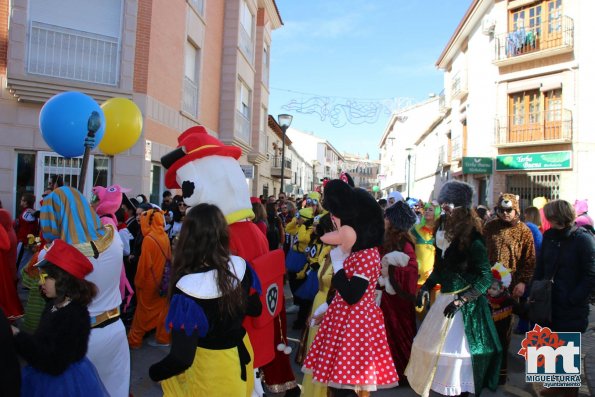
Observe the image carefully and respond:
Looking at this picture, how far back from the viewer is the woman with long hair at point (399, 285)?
180 inches

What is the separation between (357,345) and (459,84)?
74.7ft

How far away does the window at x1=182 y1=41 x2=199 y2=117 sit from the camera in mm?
13016

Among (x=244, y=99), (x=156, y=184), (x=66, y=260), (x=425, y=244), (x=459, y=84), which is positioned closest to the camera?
(x=66, y=260)

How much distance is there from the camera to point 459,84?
2345 centimetres

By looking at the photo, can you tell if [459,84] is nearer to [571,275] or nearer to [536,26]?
[536,26]

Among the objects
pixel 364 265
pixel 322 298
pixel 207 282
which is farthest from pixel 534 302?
pixel 207 282

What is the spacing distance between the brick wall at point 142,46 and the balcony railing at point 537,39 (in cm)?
1398

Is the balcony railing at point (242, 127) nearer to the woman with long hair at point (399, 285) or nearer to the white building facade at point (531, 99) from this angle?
the white building facade at point (531, 99)

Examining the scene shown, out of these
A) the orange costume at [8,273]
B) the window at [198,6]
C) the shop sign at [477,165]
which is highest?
the window at [198,6]

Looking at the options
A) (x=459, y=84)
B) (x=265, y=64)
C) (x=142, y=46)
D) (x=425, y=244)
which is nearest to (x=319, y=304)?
(x=425, y=244)

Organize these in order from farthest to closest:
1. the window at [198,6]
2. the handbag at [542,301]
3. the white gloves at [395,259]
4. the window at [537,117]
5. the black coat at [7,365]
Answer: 1. the window at [537,117]
2. the window at [198,6]
3. the white gloves at [395,259]
4. the handbag at [542,301]
5. the black coat at [7,365]

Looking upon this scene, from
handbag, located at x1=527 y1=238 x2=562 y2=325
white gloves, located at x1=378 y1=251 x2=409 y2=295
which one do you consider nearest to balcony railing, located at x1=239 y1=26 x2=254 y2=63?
white gloves, located at x1=378 y1=251 x2=409 y2=295

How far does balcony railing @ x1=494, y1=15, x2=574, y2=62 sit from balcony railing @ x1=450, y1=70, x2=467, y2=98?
311 cm

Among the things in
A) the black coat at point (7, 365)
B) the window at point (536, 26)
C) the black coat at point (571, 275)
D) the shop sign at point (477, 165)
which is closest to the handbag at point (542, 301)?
the black coat at point (571, 275)
